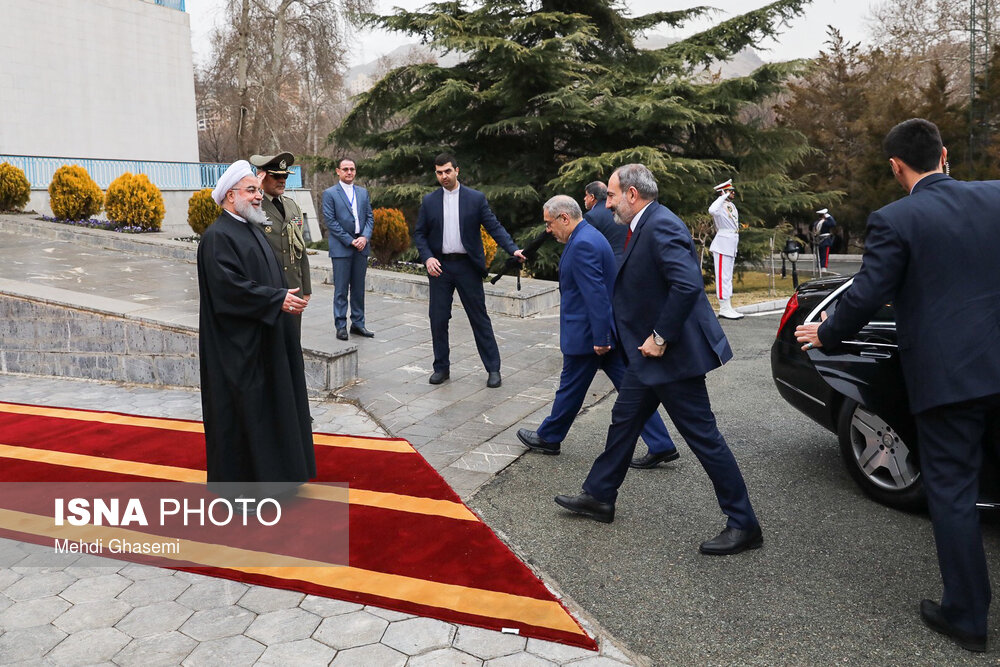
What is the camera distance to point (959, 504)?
3.10 m

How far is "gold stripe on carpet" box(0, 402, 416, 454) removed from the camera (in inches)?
220

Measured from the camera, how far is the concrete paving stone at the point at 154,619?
3.25 metres

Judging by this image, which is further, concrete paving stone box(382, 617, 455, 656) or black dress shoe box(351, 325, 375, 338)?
black dress shoe box(351, 325, 375, 338)

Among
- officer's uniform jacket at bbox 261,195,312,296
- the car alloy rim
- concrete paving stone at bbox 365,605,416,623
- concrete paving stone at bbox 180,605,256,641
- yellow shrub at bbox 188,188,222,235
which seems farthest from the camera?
yellow shrub at bbox 188,188,222,235

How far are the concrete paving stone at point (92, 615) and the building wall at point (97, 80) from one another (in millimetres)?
22249

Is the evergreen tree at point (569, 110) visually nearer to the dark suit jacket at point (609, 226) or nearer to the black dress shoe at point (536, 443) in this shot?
the dark suit jacket at point (609, 226)

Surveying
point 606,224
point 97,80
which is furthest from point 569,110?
point 97,80

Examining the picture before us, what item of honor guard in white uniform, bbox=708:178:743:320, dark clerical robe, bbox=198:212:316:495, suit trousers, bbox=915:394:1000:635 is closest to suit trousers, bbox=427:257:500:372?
dark clerical robe, bbox=198:212:316:495

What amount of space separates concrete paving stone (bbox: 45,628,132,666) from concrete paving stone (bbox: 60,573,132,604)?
0.32m

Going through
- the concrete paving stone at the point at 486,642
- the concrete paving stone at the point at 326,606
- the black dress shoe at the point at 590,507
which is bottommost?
the concrete paving stone at the point at 486,642

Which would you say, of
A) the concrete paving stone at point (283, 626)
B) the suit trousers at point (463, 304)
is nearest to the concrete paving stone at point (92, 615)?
the concrete paving stone at point (283, 626)

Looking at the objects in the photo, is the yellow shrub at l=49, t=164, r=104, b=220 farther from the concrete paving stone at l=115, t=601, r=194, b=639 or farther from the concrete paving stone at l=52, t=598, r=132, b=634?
the concrete paving stone at l=115, t=601, r=194, b=639

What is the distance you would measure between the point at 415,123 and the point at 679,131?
585 cm

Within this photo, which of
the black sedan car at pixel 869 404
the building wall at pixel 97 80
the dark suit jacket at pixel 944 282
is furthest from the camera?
the building wall at pixel 97 80
